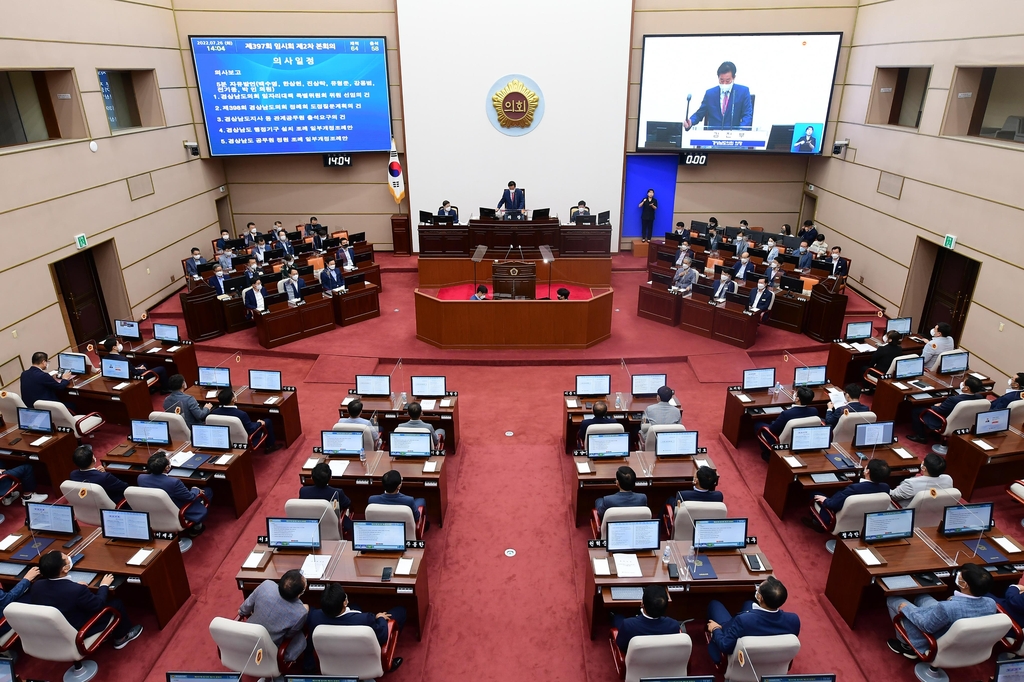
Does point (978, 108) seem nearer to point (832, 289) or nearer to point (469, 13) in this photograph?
point (832, 289)

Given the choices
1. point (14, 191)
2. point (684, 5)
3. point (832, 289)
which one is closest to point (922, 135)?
point (832, 289)

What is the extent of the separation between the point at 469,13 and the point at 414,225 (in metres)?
5.46

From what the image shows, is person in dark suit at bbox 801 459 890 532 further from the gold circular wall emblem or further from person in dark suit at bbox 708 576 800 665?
the gold circular wall emblem

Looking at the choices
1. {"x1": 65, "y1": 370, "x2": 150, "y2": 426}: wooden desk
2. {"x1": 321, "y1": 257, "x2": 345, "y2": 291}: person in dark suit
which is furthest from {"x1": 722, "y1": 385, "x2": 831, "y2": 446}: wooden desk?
{"x1": 65, "y1": 370, "x2": 150, "y2": 426}: wooden desk

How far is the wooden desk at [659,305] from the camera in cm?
1265

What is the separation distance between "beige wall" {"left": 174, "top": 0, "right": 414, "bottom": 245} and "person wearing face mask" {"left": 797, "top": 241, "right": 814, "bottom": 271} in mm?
9795

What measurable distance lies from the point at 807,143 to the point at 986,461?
10288 millimetres

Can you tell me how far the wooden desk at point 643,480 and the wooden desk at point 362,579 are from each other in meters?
2.08

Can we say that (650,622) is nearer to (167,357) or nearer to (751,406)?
(751,406)

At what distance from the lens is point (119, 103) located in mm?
13500

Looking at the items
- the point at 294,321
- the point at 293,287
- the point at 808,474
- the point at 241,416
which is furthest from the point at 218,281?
the point at 808,474

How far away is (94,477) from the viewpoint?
6578 mm

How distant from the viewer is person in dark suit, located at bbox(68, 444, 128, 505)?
638cm

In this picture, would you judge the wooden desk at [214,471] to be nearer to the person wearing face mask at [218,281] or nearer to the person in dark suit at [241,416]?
the person in dark suit at [241,416]
